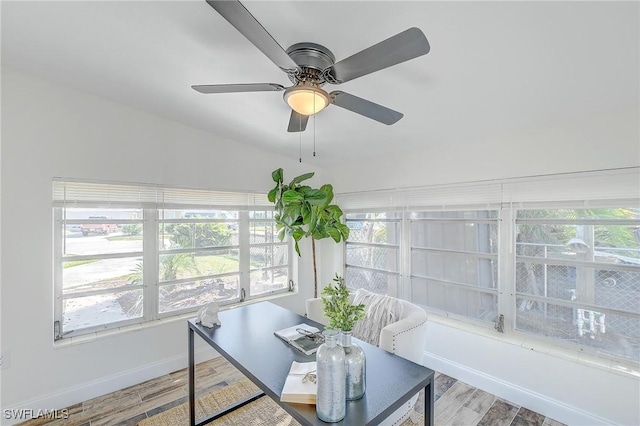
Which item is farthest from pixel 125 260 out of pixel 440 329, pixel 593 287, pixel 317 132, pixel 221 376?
pixel 593 287

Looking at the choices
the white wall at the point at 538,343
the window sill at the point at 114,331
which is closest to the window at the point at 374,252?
the white wall at the point at 538,343

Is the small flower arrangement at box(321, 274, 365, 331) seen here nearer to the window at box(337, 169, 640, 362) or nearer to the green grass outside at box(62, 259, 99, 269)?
the window at box(337, 169, 640, 362)

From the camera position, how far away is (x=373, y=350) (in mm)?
1644

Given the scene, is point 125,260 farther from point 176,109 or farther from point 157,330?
point 176,109

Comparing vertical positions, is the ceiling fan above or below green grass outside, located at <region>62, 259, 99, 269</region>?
above

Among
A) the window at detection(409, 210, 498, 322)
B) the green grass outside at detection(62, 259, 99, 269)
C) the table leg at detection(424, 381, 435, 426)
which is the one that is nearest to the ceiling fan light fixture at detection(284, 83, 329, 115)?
the table leg at detection(424, 381, 435, 426)

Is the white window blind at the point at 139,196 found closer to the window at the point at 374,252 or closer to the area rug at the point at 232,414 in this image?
the window at the point at 374,252

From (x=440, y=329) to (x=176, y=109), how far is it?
3.39m

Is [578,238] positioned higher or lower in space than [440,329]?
higher

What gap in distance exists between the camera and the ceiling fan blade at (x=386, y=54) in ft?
3.53

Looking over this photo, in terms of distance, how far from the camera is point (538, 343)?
2.40m

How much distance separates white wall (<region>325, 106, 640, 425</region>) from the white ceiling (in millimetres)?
140

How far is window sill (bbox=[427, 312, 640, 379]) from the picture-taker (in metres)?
2.01

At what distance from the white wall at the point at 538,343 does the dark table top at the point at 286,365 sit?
160cm
